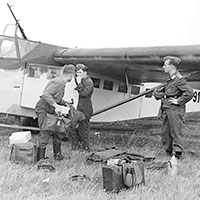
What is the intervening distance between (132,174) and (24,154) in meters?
1.92

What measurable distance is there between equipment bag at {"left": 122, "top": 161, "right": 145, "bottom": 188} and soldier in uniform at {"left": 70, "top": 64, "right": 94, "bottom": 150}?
8.90 ft

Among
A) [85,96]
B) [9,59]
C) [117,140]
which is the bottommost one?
[117,140]

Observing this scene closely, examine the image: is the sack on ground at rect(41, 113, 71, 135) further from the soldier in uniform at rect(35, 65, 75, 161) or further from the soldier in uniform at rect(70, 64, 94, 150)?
the soldier in uniform at rect(70, 64, 94, 150)

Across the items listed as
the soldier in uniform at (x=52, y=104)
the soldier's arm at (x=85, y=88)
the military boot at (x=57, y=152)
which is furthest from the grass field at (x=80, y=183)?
the soldier's arm at (x=85, y=88)

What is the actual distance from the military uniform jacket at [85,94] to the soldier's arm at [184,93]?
187cm

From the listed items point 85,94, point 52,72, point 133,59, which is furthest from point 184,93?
point 52,72

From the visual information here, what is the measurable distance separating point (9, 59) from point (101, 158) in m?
4.04

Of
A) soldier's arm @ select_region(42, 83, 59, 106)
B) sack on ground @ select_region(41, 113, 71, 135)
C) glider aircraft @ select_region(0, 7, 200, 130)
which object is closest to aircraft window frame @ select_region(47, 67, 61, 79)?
glider aircraft @ select_region(0, 7, 200, 130)

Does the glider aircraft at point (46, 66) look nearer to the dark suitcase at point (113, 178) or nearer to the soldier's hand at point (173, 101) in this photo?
the soldier's hand at point (173, 101)

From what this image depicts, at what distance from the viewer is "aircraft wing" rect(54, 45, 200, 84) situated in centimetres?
682

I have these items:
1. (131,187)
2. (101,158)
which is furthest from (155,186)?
(101,158)

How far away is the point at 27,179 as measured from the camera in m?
4.54

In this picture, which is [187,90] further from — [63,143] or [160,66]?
[63,143]

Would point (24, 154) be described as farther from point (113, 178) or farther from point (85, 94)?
point (85, 94)
